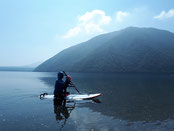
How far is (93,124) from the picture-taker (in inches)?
501

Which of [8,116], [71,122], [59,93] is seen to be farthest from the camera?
[59,93]

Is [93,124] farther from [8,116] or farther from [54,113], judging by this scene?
[8,116]

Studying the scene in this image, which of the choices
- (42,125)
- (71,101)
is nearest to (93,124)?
(42,125)

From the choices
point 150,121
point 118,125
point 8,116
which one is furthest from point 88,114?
point 8,116

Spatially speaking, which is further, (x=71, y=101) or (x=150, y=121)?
(x=71, y=101)

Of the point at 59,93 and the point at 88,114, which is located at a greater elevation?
the point at 59,93

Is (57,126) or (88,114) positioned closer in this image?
(57,126)

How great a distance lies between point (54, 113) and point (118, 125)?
24.3ft

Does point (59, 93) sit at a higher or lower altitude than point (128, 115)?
higher

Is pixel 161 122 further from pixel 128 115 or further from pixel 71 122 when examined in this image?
pixel 71 122

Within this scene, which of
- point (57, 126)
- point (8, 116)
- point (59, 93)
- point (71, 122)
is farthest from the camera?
point (59, 93)

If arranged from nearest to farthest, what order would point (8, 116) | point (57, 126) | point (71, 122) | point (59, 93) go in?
point (57, 126) < point (71, 122) < point (8, 116) < point (59, 93)

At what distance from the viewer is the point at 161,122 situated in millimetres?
13516

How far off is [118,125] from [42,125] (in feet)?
22.3
